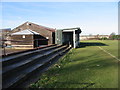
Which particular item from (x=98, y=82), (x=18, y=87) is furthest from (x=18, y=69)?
(x=98, y=82)

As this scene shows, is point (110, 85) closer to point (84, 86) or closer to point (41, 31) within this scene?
point (84, 86)

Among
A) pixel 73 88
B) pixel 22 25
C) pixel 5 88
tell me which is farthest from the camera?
pixel 22 25

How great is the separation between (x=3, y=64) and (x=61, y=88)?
2.41 meters

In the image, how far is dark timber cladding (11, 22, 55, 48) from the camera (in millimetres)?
17188

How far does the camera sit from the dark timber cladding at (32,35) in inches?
677

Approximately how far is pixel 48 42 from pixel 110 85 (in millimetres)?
16465

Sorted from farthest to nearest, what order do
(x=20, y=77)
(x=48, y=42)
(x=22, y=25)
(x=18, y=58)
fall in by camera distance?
(x=22, y=25), (x=48, y=42), (x=18, y=58), (x=20, y=77)

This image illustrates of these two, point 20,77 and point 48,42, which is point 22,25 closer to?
point 48,42

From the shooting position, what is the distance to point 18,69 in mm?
4289

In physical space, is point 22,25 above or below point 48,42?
above

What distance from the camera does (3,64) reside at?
4363 mm

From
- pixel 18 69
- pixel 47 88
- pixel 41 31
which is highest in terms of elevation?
pixel 41 31

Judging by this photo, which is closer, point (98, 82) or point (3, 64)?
point (98, 82)

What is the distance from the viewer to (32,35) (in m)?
17.6
